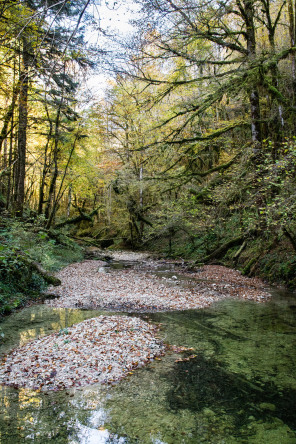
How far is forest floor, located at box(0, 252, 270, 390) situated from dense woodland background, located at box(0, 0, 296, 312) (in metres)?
1.73

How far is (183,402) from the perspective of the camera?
3.87 m

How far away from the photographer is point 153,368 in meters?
4.81

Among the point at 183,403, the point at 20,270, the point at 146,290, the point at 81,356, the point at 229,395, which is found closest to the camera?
the point at 183,403

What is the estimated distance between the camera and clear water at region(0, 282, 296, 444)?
3.25 m

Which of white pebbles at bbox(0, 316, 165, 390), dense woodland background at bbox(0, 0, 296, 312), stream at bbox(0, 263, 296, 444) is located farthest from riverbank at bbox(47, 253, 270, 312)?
stream at bbox(0, 263, 296, 444)

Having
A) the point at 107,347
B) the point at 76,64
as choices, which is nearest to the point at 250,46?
the point at 76,64

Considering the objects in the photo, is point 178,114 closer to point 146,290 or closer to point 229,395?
point 146,290

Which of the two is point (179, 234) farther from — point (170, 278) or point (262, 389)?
point (262, 389)

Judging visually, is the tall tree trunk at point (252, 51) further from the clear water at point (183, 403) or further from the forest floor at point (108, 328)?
the clear water at point (183, 403)

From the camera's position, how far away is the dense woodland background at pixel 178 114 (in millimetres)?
5012

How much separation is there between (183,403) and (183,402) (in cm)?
2

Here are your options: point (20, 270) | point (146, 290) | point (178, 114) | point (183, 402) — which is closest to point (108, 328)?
point (183, 402)

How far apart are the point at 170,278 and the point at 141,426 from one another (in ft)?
32.5

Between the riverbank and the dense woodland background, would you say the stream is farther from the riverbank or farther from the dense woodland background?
the riverbank
